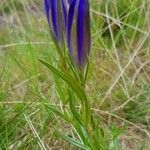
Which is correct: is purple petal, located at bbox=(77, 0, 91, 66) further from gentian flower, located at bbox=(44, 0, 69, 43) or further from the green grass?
the green grass

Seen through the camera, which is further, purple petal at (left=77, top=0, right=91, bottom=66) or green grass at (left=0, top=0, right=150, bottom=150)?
green grass at (left=0, top=0, right=150, bottom=150)

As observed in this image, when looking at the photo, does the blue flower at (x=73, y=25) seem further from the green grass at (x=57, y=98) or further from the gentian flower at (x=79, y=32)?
the green grass at (x=57, y=98)

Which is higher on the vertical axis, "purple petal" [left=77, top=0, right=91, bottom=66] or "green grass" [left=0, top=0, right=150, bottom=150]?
"purple petal" [left=77, top=0, right=91, bottom=66]

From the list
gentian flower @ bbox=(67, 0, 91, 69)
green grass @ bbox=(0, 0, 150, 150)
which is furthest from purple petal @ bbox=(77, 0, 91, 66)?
green grass @ bbox=(0, 0, 150, 150)

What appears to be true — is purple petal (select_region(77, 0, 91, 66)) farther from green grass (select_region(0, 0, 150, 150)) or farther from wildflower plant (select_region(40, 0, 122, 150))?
green grass (select_region(0, 0, 150, 150))

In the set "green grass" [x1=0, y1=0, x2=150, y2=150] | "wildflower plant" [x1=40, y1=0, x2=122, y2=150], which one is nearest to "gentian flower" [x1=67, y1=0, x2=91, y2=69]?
"wildflower plant" [x1=40, y1=0, x2=122, y2=150]

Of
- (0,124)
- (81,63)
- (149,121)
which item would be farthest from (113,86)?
(81,63)
